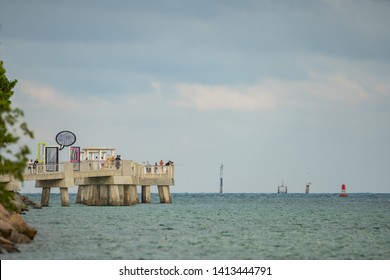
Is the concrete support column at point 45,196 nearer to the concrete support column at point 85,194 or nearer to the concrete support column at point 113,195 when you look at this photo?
the concrete support column at point 85,194

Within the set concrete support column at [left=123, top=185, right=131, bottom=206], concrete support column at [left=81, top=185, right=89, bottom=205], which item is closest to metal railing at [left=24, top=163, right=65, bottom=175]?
concrete support column at [left=123, top=185, right=131, bottom=206]

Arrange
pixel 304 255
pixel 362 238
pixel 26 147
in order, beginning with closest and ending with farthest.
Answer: pixel 26 147, pixel 304 255, pixel 362 238

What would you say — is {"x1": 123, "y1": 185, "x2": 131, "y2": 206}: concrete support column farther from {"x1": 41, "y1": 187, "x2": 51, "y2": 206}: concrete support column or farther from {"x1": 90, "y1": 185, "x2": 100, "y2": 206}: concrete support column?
{"x1": 41, "y1": 187, "x2": 51, "y2": 206}: concrete support column

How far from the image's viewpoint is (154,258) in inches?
1369

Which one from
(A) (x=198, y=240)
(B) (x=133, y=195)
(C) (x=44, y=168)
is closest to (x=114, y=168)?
(C) (x=44, y=168)

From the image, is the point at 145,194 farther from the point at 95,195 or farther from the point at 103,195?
the point at 103,195

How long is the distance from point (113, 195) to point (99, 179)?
1979mm

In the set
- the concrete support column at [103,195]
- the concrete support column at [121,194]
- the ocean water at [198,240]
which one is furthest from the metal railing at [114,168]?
the ocean water at [198,240]

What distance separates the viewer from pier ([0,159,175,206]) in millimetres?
70750

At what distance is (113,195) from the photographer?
78.9 metres

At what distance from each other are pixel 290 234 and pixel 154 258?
15447 mm
